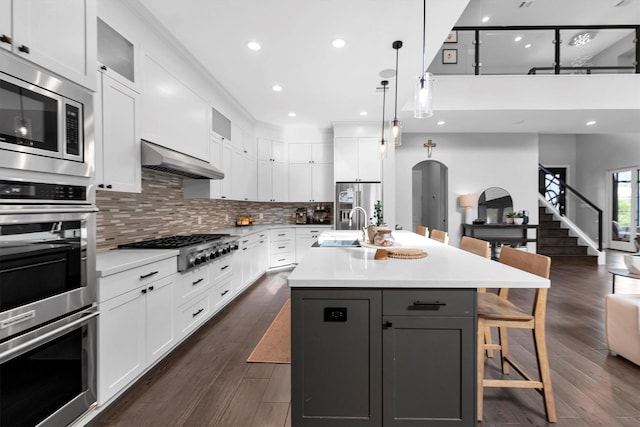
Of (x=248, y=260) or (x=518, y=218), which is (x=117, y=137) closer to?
(x=248, y=260)

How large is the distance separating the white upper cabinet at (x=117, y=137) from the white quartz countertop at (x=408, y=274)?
61.6 inches

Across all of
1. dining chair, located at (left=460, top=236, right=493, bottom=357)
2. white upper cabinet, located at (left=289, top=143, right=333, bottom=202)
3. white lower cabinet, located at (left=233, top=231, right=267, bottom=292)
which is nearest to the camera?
dining chair, located at (left=460, top=236, right=493, bottom=357)

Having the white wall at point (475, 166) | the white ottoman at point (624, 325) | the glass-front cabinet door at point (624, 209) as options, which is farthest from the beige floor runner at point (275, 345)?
the glass-front cabinet door at point (624, 209)

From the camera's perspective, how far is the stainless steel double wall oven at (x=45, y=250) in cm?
122

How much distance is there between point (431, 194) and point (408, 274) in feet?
22.9

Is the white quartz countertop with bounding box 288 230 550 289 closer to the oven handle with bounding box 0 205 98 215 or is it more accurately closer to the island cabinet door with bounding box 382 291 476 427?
the island cabinet door with bounding box 382 291 476 427

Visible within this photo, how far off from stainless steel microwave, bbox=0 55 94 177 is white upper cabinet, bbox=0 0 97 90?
6cm

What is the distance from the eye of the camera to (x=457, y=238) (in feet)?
21.6

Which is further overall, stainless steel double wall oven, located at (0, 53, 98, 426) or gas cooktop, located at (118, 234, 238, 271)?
gas cooktop, located at (118, 234, 238, 271)

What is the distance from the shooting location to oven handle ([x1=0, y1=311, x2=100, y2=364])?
119 centimetres

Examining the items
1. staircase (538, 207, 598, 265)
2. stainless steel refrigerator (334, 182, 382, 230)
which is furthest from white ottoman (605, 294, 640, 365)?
staircase (538, 207, 598, 265)

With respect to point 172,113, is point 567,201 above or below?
below

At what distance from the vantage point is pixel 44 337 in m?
1.33

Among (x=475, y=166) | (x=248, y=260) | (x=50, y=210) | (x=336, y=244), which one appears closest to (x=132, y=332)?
(x=50, y=210)
